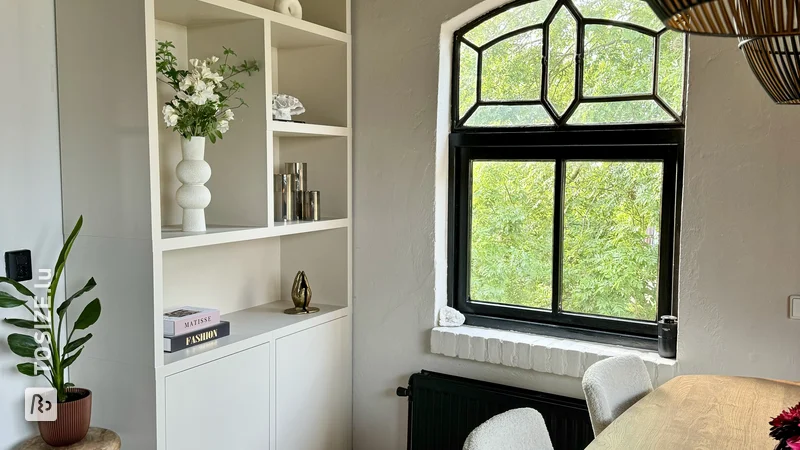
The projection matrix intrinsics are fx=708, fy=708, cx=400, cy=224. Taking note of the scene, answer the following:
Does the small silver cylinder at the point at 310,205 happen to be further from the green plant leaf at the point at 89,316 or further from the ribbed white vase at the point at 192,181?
the green plant leaf at the point at 89,316

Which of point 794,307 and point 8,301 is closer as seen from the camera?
point 8,301

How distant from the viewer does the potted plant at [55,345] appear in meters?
2.20

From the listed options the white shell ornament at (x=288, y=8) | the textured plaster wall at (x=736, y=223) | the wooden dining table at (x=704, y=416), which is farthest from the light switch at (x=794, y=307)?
Result: the white shell ornament at (x=288, y=8)

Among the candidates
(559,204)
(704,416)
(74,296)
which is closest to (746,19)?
(704,416)

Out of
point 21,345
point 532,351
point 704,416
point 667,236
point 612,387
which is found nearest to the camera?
point 704,416

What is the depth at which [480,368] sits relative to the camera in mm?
2963

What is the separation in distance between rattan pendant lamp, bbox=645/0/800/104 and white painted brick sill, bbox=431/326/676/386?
1.40 meters

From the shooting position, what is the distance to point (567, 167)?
2.87 metres

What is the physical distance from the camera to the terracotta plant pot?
220 centimetres

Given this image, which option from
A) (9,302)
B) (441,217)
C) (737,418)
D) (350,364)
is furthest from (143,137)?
(737,418)

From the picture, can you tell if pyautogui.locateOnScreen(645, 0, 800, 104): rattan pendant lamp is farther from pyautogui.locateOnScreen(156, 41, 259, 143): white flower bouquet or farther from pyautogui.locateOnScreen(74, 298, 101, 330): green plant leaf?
pyautogui.locateOnScreen(74, 298, 101, 330): green plant leaf

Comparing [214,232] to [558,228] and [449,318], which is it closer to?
[449,318]

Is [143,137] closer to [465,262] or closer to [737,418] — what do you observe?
[465,262]

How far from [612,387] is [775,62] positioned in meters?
1.04
